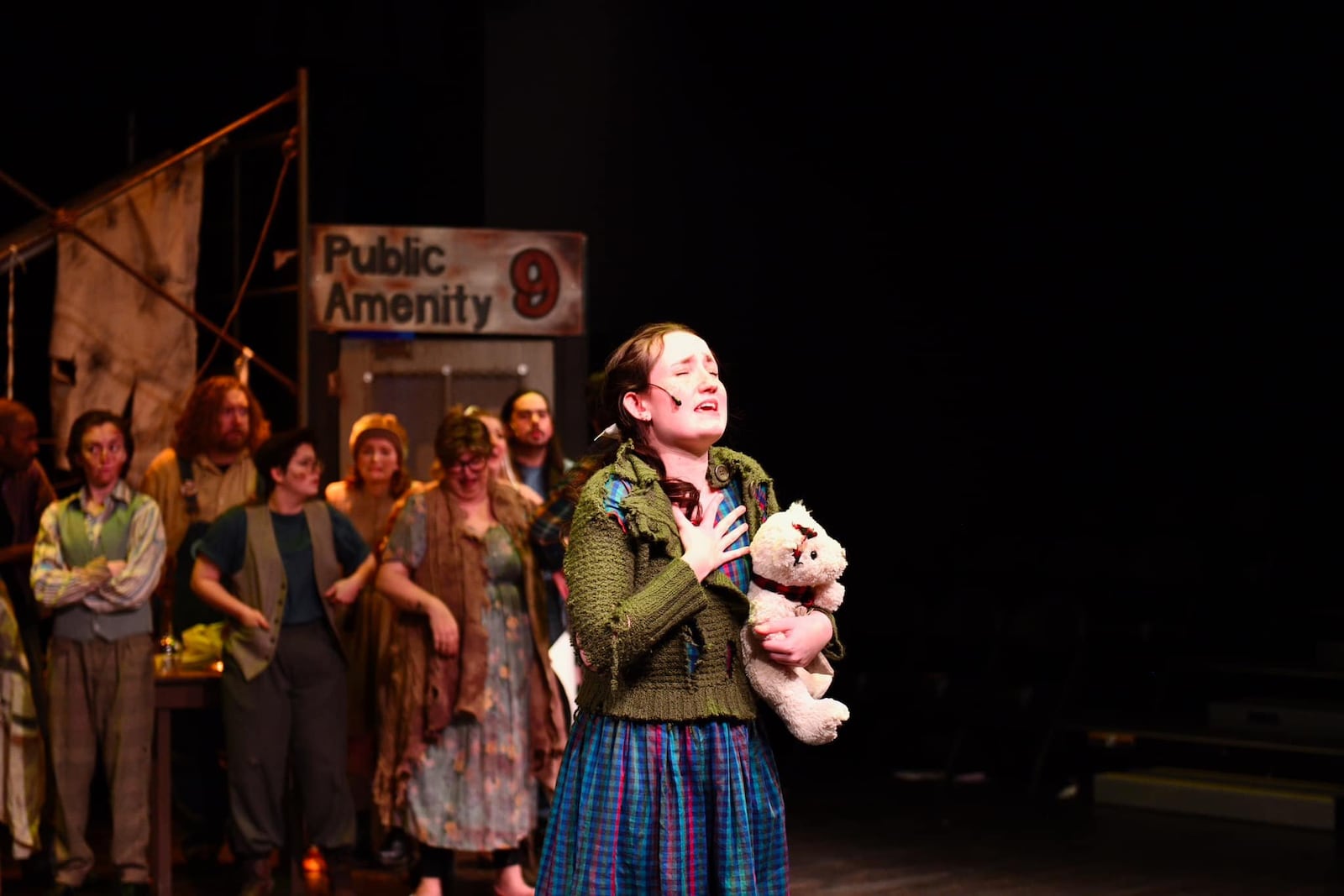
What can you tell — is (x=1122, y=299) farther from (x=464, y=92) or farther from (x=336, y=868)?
(x=336, y=868)

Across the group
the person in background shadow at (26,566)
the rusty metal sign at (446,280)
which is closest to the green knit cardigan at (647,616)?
the person in background shadow at (26,566)

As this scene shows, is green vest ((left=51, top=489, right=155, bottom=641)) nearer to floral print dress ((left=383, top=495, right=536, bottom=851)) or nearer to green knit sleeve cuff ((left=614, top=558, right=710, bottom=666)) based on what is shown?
floral print dress ((left=383, top=495, right=536, bottom=851))

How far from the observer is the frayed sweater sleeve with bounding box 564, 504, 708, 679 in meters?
2.30

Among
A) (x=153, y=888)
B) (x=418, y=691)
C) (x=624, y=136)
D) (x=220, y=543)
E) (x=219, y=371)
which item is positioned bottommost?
(x=153, y=888)

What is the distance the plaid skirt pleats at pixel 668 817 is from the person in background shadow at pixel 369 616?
9.33ft

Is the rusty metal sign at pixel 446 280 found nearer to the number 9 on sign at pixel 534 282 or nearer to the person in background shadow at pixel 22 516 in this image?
the number 9 on sign at pixel 534 282

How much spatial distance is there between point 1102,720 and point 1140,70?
2.73m

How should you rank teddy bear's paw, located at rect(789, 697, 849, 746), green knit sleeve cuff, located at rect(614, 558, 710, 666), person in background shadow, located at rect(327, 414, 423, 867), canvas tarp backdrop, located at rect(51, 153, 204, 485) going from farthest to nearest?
canvas tarp backdrop, located at rect(51, 153, 204, 485), person in background shadow, located at rect(327, 414, 423, 867), teddy bear's paw, located at rect(789, 697, 849, 746), green knit sleeve cuff, located at rect(614, 558, 710, 666)

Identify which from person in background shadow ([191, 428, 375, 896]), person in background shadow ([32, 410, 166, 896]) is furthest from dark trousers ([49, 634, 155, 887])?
person in background shadow ([191, 428, 375, 896])

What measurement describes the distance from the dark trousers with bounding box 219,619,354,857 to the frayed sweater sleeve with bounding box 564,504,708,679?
8.45 feet

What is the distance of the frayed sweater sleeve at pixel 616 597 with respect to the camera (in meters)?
2.30

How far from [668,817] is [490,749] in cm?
249

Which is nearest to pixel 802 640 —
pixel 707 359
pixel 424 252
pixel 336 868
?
pixel 707 359

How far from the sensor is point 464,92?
7.58 meters
